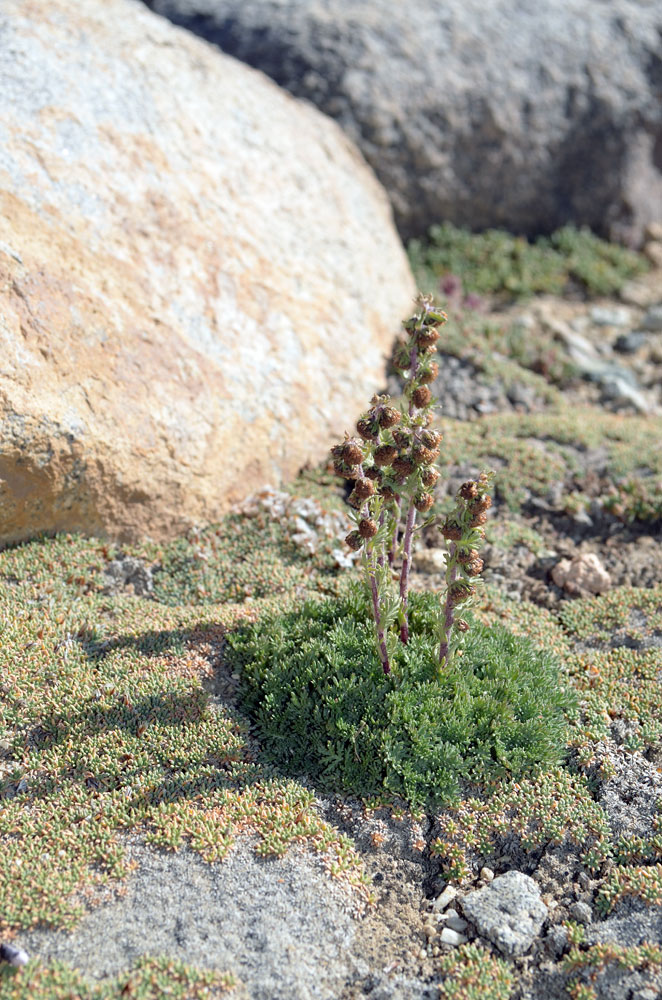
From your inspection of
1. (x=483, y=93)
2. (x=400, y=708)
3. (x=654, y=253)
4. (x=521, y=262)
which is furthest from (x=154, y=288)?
(x=654, y=253)

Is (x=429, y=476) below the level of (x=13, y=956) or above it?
above

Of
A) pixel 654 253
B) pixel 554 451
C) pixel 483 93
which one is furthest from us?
pixel 654 253

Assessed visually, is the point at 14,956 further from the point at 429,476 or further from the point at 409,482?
the point at 429,476

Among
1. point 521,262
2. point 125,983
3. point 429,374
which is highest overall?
point 521,262

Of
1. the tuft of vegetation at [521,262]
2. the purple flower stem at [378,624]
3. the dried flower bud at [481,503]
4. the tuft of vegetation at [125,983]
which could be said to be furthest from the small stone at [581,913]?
the tuft of vegetation at [521,262]

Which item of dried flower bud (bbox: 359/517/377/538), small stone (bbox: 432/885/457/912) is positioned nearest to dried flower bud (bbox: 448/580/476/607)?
Result: dried flower bud (bbox: 359/517/377/538)

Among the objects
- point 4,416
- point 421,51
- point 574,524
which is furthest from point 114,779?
point 421,51

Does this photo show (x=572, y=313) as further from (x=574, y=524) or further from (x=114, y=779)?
(x=114, y=779)
